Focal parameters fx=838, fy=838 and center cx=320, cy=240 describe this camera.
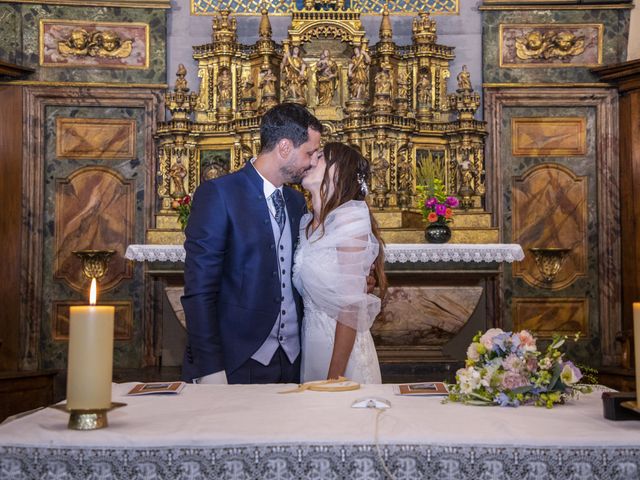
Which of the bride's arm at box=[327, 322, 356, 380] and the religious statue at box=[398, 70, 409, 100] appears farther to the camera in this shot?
the religious statue at box=[398, 70, 409, 100]

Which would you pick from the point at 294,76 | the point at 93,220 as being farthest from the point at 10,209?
the point at 294,76

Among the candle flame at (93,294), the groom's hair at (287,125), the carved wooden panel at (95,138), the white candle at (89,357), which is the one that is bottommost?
the white candle at (89,357)

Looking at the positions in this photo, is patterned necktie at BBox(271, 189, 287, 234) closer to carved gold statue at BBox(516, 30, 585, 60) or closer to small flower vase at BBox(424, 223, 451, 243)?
small flower vase at BBox(424, 223, 451, 243)

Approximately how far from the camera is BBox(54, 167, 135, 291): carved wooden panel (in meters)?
9.02

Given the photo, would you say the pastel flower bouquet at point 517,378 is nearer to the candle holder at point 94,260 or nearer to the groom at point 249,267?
the groom at point 249,267

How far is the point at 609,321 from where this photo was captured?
354 inches

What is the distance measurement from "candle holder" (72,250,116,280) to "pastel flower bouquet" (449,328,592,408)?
672cm

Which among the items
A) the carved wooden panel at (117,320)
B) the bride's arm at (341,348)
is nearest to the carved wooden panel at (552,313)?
the carved wooden panel at (117,320)

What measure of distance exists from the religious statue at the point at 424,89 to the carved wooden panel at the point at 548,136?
0.99 metres

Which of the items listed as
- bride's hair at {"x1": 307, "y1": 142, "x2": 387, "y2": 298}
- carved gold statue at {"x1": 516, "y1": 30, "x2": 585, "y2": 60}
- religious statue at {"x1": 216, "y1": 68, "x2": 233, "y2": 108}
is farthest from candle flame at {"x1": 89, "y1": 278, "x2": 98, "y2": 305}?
carved gold statue at {"x1": 516, "y1": 30, "x2": 585, "y2": 60}

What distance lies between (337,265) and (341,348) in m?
0.34

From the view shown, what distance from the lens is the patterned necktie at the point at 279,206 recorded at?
3.37 m

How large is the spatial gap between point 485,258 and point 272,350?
4.44m

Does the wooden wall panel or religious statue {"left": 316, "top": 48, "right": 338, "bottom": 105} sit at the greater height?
religious statue {"left": 316, "top": 48, "right": 338, "bottom": 105}
